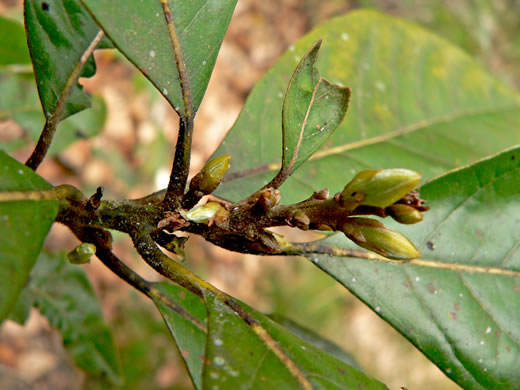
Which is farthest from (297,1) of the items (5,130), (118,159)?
(5,130)

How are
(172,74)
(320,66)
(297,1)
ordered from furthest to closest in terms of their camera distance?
(297,1) → (320,66) → (172,74)

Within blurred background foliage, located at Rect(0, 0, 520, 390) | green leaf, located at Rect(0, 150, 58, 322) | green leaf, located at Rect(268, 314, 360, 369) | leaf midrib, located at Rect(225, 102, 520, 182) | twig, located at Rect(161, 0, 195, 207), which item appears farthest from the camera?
blurred background foliage, located at Rect(0, 0, 520, 390)

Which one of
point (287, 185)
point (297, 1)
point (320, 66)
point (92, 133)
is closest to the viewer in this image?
point (287, 185)

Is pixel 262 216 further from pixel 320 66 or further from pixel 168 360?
pixel 168 360

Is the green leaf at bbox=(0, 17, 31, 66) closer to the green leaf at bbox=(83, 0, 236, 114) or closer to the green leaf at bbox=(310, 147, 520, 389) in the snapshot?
the green leaf at bbox=(83, 0, 236, 114)

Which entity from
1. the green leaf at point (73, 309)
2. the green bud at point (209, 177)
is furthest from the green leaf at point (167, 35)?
the green leaf at point (73, 309)

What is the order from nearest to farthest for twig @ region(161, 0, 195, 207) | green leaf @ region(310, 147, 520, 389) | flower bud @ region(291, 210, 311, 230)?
flower bud @ region(291, 210, 311, 230), twig @ region(161, 0, 195, 207), green leaf @ region(310, 147, 520, 389)

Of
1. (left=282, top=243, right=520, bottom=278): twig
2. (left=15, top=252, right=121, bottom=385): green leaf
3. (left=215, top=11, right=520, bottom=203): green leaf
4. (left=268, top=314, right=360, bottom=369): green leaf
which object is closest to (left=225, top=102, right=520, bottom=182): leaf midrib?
(left=215, top=11, right=520, bottom=203): green leaf

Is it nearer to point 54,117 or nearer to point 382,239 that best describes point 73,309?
point 54,117
